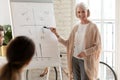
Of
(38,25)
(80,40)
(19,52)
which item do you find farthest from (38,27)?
(19,52)

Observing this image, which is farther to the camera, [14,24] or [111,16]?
[111,16]

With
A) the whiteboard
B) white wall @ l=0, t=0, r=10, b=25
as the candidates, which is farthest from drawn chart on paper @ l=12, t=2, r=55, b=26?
white wall @ l=0, t=0, r=10, b=25

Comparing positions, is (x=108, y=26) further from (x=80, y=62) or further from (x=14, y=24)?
(x=14, y=24)

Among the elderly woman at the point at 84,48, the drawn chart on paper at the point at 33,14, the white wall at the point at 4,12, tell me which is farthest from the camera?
the white wall at the point at 4,12

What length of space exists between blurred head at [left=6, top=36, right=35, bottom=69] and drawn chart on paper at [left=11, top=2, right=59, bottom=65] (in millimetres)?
1810

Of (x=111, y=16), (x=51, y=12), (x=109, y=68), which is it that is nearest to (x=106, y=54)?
(x=109, y=68)

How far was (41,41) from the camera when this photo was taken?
3289 mm

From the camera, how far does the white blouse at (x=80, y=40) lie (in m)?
3.16

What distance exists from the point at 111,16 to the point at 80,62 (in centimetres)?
121

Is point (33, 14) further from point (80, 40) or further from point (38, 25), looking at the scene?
point (80, 40)

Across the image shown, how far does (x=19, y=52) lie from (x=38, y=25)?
6.46 ft

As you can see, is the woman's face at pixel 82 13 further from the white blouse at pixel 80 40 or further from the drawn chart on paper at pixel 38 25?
the drawn chart on paper at pixel 38 25

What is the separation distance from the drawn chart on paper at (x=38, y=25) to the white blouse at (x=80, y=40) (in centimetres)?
29

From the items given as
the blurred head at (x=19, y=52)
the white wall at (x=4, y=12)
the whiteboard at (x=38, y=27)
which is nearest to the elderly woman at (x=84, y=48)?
the whiteboard at (x=38, y=27)
